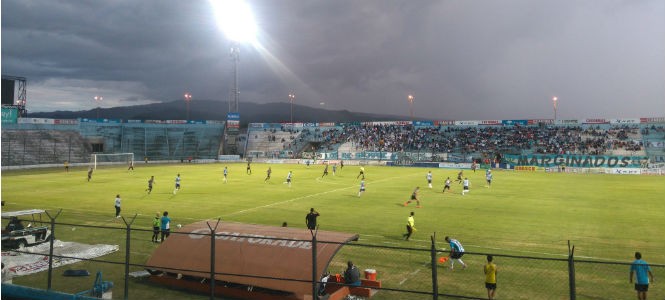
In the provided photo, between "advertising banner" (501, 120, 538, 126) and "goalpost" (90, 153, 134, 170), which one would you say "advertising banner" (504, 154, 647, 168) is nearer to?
"advertising banner" (501, 120, 538, 126)

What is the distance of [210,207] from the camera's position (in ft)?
99.5

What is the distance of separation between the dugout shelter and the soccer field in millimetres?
941

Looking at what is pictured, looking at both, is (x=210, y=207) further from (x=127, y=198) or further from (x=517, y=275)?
(x=517, y=275)

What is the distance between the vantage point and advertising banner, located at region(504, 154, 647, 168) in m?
61.9

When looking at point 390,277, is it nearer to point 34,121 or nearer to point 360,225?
point 360,225

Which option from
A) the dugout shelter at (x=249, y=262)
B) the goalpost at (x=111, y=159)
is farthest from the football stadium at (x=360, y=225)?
the goalpost at (x=111, y=159)

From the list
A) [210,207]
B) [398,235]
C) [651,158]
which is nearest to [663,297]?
[398,235]

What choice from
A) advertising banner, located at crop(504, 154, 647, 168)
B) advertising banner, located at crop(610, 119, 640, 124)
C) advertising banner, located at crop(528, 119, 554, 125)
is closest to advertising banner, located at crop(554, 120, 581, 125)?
advertising banner, located at crop(528, 119, 554, 125)

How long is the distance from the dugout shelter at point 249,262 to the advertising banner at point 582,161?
199 feet

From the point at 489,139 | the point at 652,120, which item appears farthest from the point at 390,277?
the point at 652,120

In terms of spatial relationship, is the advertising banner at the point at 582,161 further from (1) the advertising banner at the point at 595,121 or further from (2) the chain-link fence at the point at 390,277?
(2) the chain-link fence at the point at 390,277

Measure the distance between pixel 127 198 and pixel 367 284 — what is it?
27060mm

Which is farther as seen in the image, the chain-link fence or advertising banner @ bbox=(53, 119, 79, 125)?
advertising banner @ bbox=(53, 119, 79, 125)

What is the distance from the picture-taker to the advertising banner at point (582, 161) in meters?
61.9
